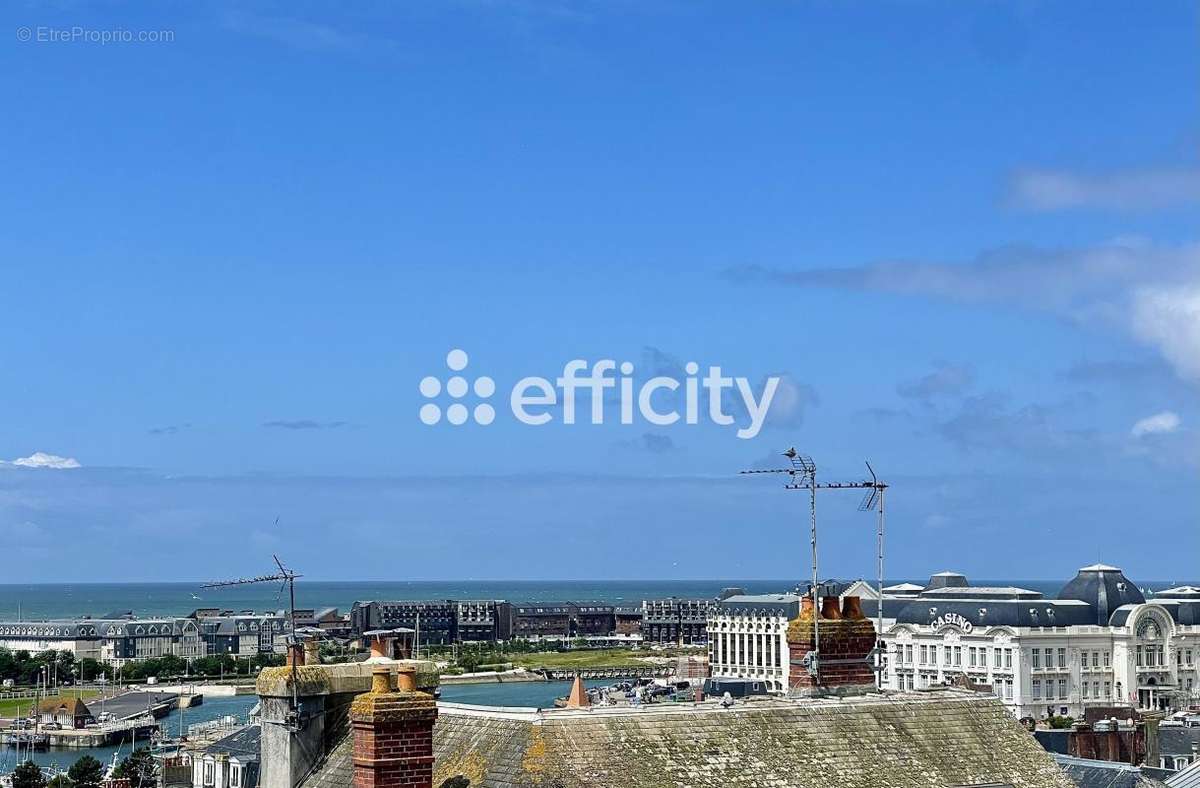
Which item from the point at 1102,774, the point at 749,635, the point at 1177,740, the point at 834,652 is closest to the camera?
the point at 834,652

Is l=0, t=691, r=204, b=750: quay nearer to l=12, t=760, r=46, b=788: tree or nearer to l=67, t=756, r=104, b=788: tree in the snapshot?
l=67, t=756, r=104, b=788: tree

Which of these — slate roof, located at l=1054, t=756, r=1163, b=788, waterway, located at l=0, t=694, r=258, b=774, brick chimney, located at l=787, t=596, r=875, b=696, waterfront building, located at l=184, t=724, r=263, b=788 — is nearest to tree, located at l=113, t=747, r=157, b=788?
waterfront building, located at l=184, t=724, r=263, b=788

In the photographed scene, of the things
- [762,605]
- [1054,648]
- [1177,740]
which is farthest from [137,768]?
[762,605]

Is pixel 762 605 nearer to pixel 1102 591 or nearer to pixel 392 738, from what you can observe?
pixel 1102 591

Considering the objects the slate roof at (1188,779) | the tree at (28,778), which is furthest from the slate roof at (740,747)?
the tree at (28,778)

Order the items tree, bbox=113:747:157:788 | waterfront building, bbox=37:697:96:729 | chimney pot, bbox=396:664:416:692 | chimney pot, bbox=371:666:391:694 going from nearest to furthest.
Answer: chimney pot, bbox=371:666:391:694 < chimney pot, bbox=396:664:416:692 < tree, bbox=113:747:157:788 < waterfront building, bbox=37:697:96:729

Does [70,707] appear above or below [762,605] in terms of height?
below
